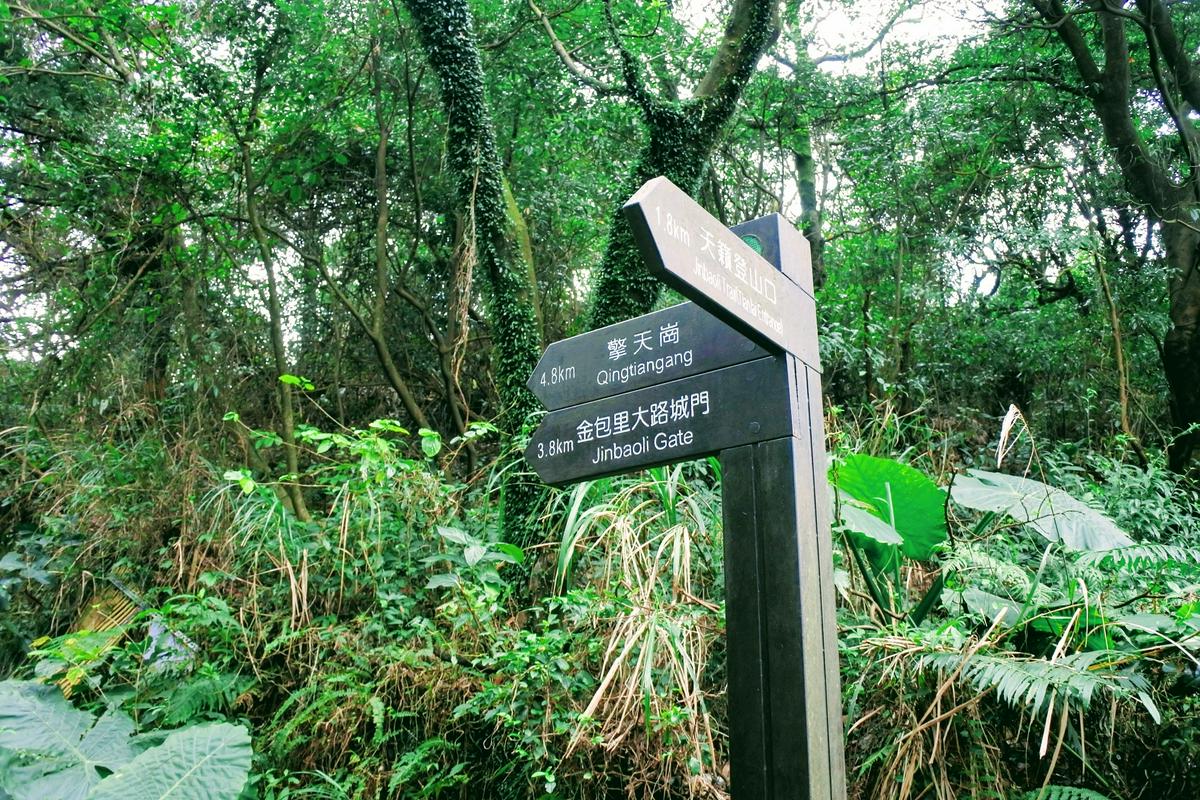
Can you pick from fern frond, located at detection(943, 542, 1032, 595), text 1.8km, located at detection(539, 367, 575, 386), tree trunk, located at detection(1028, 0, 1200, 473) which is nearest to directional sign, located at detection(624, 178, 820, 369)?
text 1.8km, located at detection(539, 367, 575, 386)

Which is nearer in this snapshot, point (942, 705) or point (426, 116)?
point (942, 705)

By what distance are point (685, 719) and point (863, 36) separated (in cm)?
962

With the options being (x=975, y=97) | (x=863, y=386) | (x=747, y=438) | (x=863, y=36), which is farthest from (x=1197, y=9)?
(x=747, y=438)

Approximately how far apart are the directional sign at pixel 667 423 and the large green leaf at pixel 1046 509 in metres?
1.63

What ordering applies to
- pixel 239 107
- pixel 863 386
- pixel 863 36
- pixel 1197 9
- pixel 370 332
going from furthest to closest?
pixel 863 36
pixel 1197 9
pixel 863 386
pixel 370 332
pixel 239 107

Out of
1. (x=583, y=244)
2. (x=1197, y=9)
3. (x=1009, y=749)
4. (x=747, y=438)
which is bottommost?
(x=1009, y=749)

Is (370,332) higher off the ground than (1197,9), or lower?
lower

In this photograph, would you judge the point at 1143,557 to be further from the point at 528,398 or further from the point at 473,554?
the point at 528,398

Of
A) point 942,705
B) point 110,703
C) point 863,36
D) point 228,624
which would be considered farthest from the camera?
point 863,36

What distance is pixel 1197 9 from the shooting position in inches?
332

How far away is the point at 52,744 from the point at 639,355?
2629 mm

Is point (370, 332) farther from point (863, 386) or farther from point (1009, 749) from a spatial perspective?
point (1009, 749)

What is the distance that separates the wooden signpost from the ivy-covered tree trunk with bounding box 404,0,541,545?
7.48ft

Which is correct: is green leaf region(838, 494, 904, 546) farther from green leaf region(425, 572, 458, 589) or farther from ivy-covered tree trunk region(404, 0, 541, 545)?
ivy-covered tree trunk region(404, 0, 541, 545)
